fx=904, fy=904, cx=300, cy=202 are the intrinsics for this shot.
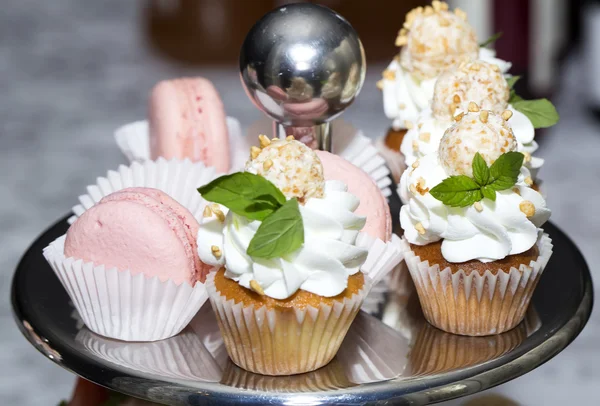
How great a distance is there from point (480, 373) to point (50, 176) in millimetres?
3166

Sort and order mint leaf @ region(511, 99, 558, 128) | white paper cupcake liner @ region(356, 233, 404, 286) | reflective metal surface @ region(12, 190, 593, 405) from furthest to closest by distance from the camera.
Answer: mint leaf @ region(511, 99, 558, 128), white paper cupcake liner @ region(356, 233, 404, 286), reflective metal surface @ region(12, 190, 593, 405)

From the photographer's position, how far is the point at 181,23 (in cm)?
568

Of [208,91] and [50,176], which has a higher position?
[208,91]

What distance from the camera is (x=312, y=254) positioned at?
1.02 m

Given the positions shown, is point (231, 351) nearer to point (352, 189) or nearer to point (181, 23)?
point (352, 189)

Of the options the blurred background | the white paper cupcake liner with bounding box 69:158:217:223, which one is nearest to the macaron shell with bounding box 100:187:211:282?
the white paper cupcake liner with bounding box 69:158:217:223

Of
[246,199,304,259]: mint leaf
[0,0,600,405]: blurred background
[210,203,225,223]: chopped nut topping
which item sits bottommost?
[0,0,600,405]: blurred background

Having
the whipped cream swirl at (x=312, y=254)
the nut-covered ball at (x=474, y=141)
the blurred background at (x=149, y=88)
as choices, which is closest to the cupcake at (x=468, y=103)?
the nut-covered ball at (x=474, y=141)

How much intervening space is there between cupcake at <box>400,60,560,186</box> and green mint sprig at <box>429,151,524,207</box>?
150 millimetres

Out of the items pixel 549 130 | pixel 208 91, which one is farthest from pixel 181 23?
pixel 208 91

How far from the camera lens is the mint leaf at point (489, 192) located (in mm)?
1085

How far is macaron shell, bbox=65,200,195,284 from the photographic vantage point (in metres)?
1.12

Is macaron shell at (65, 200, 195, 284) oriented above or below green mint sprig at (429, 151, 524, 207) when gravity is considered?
below

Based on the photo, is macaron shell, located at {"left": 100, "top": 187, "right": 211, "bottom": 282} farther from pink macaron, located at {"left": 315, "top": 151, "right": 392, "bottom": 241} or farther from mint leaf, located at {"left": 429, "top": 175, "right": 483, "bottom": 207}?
mint leaf, located at {"left": 429, "top": 175, "right": 483, "bottom": 207}
